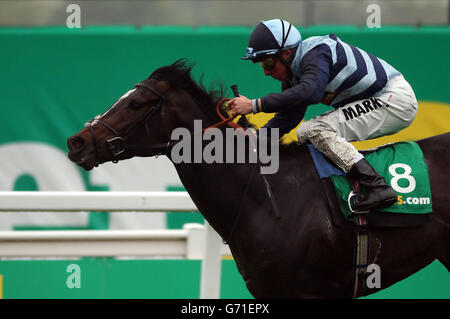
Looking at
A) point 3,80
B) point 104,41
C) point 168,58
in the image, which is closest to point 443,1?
point 168,58

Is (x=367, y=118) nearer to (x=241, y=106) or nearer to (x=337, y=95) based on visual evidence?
(x=337, y=95)

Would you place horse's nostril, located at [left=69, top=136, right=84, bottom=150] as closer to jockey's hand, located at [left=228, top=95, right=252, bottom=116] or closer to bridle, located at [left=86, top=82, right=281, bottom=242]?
bridle, located at [left=86, top=82, right=281, bottom=242]

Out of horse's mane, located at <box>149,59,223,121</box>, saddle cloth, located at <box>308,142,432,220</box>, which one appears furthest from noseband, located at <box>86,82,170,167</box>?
saddle cloth, located at <box>308,142,432,220</box>

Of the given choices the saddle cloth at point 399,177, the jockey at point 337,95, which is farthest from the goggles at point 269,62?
the saddle cloth at point 399,177

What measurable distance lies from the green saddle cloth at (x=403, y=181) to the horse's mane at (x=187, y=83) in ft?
2.61

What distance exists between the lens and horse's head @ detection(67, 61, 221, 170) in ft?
11.3

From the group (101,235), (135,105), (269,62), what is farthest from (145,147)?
(101,235)

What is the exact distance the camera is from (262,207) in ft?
11.6

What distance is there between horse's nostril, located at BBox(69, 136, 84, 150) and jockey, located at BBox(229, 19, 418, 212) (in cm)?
84

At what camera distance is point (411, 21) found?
5.68 metres

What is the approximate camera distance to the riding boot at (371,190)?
3400mm

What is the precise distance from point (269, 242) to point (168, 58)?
256 centimetres

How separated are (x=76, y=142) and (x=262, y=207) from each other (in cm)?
108
